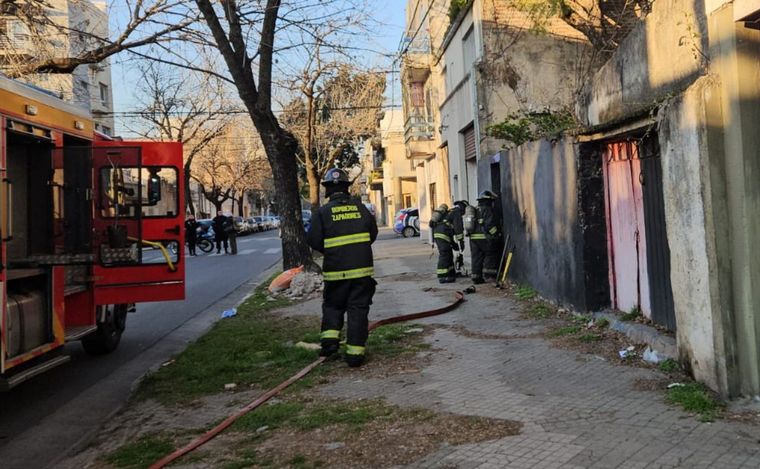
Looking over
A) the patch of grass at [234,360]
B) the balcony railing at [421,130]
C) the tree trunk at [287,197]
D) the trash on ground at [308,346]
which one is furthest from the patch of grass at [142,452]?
the balcony railing at [421,130]

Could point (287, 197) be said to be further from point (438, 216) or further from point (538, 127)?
point (538, 127)

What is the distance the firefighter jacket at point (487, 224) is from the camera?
11.8 meters

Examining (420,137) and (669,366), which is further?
(420,137)

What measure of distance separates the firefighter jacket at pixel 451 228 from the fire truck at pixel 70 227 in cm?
617

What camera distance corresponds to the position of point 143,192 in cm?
739

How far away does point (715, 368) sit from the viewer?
4531 mm

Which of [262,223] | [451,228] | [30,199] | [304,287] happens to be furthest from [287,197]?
[262,223]

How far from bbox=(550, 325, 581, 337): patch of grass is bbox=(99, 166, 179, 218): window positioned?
4.47 meters

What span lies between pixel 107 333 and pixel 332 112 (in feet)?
70.0

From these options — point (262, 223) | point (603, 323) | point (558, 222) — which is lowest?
point (603, 323)

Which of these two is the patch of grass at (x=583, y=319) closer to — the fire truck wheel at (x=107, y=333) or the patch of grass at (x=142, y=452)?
the patch of grass at (x=142, y=452)

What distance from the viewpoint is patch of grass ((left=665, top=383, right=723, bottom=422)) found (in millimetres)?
4277

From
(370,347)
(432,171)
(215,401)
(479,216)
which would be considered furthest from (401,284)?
(432,171)

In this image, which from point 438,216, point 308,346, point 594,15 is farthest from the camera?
point 594,15
